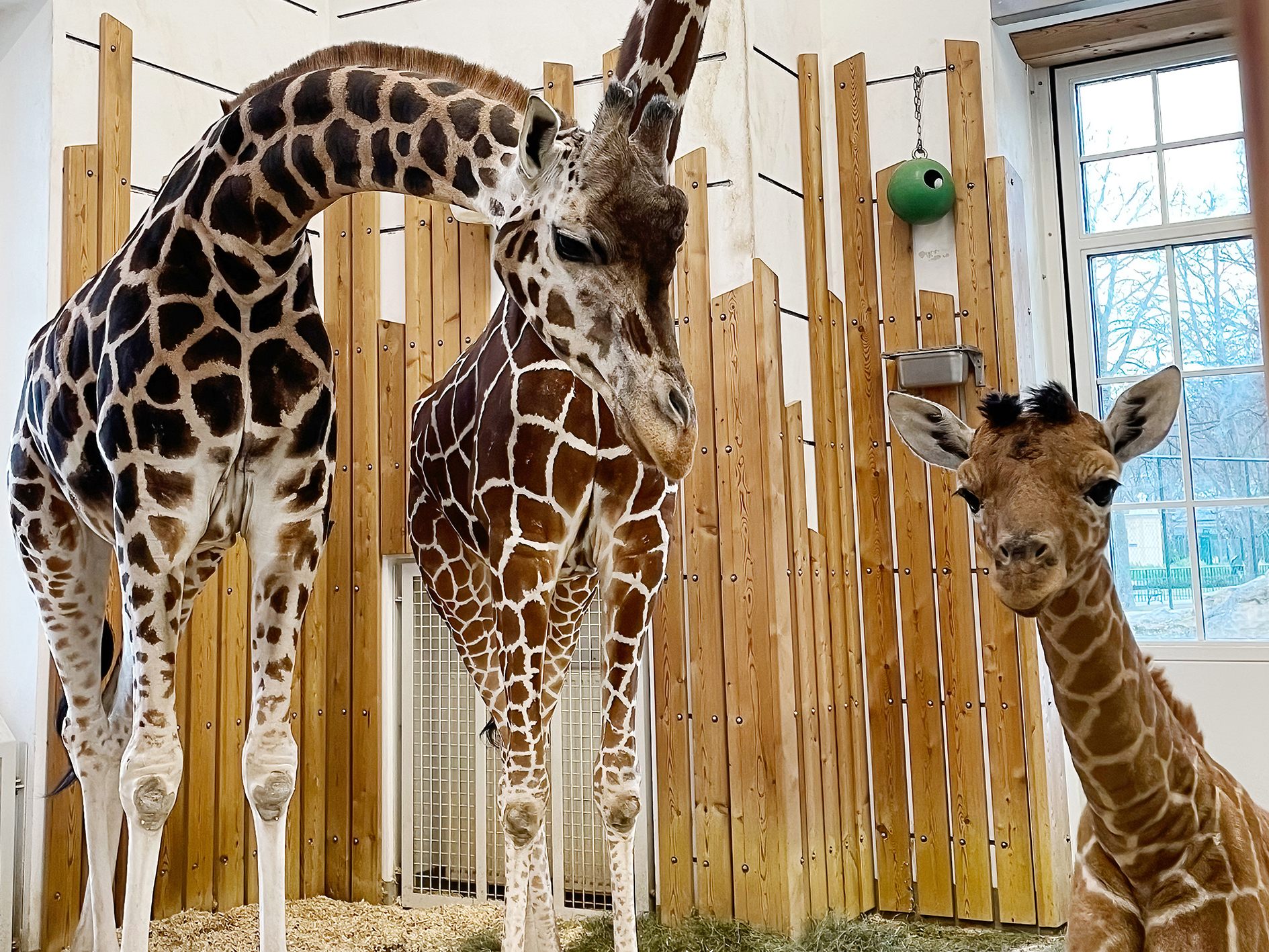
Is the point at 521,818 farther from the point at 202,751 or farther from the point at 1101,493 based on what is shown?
the point at 202,751

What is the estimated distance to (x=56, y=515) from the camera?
2.83 meters

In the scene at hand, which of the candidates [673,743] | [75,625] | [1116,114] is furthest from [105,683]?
[1116,114]

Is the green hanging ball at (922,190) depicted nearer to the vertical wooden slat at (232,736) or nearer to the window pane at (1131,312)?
the window pane at (1131,312)

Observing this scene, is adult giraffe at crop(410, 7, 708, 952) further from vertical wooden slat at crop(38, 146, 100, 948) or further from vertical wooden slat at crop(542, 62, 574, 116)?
vertical wooden slat at crop(542, 62, 574, 116)

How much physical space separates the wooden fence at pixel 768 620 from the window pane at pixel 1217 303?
692 mm

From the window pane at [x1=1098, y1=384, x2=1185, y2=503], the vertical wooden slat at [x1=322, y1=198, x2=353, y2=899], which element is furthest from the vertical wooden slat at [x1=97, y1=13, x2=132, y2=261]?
the window pane at [x1=1098, y1=384, x2=1185, y2=503]

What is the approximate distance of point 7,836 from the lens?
Result: 3.45 meters

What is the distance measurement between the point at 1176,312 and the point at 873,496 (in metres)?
1.35

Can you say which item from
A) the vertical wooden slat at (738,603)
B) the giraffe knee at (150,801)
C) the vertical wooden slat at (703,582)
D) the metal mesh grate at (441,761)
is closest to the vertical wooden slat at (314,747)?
the metal mesh grate at (441,761)

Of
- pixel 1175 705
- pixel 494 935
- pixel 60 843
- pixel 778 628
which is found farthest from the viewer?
pixel 778 628

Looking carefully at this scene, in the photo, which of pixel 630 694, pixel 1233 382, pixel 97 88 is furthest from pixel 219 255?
pixel 1233 382

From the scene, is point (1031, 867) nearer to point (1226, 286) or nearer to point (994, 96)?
point (1226, 286)

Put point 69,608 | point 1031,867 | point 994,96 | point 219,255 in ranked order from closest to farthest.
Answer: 1. point 219,255
2. point 69,608
3. point 1031,867
4. point 994,96

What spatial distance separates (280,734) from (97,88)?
265 cm
